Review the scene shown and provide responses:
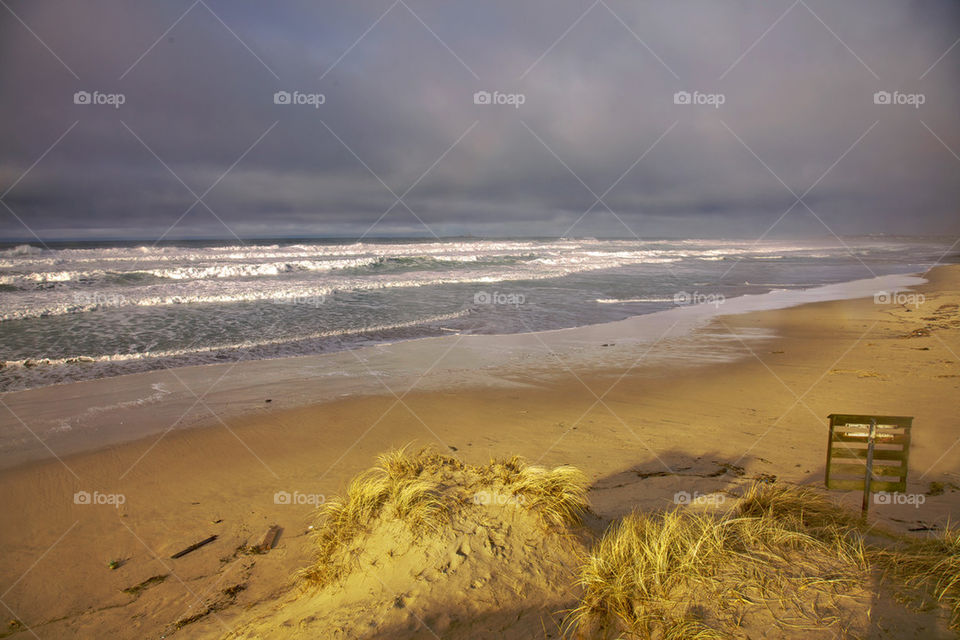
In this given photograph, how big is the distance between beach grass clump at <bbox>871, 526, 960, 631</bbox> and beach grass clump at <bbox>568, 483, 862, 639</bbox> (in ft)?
0.84

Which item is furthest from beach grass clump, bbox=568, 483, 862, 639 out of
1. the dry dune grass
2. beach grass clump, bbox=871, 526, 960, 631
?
beach grass clump, bbox=871, 526, 960, 631

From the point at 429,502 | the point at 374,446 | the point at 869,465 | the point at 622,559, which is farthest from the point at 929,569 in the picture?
the point at 374,446

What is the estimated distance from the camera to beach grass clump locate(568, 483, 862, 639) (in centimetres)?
308

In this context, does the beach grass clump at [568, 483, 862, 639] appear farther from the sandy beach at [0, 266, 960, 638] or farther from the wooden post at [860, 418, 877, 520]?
the wooden post at [860, 418, 877, 520]

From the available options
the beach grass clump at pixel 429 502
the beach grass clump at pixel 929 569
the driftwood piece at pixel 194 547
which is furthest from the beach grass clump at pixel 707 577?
the driftwood piece at pixel 194 547

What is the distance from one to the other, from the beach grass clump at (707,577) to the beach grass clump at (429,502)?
50 centimetres

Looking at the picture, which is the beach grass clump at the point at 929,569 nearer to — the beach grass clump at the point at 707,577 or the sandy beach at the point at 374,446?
the beach grass clump at the point at 707,577

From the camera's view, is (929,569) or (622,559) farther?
(622,559)

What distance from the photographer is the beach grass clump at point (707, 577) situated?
3.08 m

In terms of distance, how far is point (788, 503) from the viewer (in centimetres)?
418

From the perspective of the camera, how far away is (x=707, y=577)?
3.29 metres

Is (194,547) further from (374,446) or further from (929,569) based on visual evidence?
(929,569)

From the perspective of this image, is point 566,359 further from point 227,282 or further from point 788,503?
point 227,282

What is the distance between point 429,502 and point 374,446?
291cm
